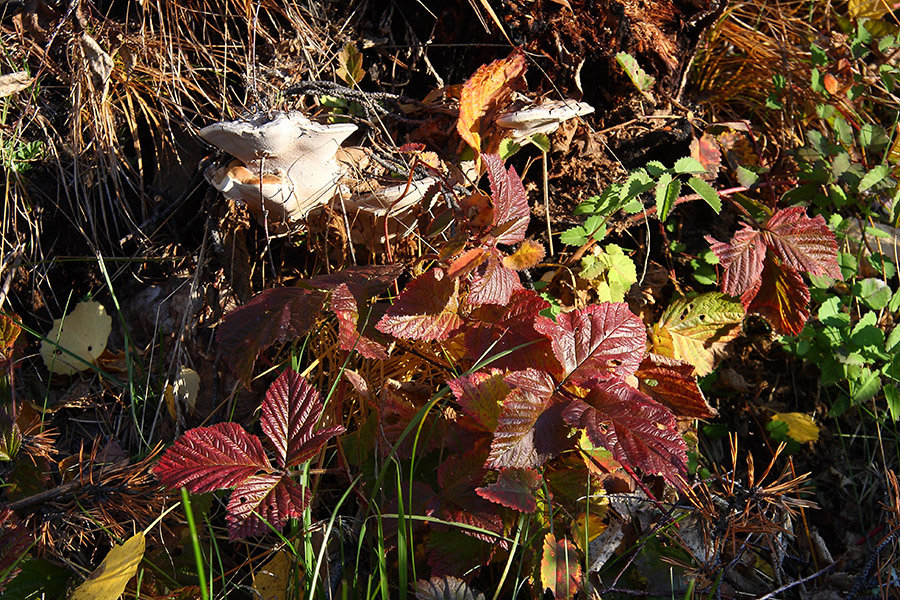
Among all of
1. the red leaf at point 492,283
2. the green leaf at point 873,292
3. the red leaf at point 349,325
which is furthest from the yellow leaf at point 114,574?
the green leaf at point 873,292

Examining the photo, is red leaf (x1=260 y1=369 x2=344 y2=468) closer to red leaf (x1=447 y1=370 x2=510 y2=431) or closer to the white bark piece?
red leaf (x1=447 y1=370 x2=510 y2=431)

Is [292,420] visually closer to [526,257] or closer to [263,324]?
[263,324]

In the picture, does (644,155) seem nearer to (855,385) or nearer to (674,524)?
(855,385)

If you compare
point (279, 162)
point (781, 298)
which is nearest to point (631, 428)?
point (781, 298)

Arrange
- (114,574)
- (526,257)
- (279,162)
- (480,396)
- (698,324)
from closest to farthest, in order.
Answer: (114,574) → (480,396) → (526,257) → (279,162) → (698,324)

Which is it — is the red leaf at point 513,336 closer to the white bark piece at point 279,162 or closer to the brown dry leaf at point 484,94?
the brown dry leaf at point 484,94

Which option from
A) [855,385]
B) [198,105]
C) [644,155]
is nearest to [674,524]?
[855,385]

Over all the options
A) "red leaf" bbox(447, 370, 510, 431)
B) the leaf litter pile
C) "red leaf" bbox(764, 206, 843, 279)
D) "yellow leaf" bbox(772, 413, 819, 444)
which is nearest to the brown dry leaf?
the leaf litter pile
